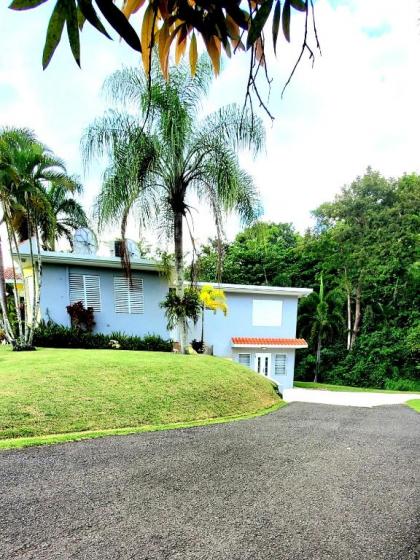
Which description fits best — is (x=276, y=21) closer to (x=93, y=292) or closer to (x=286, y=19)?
(x=286, y=19)

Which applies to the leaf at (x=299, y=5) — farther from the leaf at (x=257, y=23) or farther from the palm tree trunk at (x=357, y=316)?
the palm tree trunk at (x=357, y=316)

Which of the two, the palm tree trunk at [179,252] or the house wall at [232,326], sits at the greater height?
the palm tree trunk at [179,252]

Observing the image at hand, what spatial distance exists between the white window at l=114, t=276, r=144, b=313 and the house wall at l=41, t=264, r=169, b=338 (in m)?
0.15

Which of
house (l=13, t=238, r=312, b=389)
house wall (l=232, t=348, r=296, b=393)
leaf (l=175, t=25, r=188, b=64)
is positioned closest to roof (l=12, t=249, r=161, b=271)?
house (l=13, t=238, r=312, b=389)

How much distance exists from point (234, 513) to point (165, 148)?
8650 millimetres

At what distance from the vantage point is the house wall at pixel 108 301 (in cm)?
1252

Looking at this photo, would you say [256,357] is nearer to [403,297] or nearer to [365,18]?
[403,297]

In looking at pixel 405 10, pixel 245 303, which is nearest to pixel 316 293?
pixel 245 303

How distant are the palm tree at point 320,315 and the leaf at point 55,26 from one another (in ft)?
70.9

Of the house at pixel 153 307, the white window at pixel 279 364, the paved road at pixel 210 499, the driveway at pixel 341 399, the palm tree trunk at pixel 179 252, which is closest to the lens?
the paved road at pixel 210 499

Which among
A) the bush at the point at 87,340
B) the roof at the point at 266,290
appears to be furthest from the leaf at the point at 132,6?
the roof at the point at 266,290

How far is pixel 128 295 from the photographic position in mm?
13477

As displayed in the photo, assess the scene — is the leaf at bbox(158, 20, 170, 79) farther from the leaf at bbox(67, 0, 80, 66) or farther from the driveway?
the driveway

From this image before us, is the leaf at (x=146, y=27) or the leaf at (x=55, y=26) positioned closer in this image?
the leaf at (x=55, y=26)
